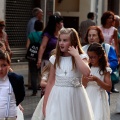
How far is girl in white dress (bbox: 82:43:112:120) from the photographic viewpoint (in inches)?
331

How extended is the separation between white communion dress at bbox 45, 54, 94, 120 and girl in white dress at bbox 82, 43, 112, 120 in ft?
4.08

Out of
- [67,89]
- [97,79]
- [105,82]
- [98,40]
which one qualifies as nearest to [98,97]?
[105,82]

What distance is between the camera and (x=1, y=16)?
1827 centimetres

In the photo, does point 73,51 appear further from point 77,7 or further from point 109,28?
point 77,7

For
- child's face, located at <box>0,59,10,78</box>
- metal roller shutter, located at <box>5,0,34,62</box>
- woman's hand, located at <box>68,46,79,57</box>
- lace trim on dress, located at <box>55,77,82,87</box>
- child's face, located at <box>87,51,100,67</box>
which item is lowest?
metal roller shutter, located at <box>5,0,34,62</box>

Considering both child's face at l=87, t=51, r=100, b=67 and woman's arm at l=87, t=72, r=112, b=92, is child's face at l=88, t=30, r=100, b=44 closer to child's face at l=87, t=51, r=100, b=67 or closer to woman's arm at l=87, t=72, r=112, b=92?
child's face at l=87, t=51, r=100, b=67

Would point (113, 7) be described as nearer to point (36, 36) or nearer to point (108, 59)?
point (36, 36)

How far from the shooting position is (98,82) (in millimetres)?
8406

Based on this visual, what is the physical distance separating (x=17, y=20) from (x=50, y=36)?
25.4ft

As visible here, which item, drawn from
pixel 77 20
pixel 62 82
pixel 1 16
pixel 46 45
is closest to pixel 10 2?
pixel 1 16

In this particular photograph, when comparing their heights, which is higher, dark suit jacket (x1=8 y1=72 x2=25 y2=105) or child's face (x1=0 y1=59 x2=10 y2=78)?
child's face (x1=0 y1=59 x2=10 y2=78)

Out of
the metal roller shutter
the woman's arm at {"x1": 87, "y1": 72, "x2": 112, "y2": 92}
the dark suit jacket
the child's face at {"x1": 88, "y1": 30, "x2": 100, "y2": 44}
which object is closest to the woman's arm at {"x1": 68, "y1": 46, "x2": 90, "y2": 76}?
the dark suit jacket

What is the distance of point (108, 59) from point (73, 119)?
236 centimetres

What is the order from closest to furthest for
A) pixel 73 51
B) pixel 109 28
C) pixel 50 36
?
pixel 73 51, pixel 50 36, pixel 109 28
